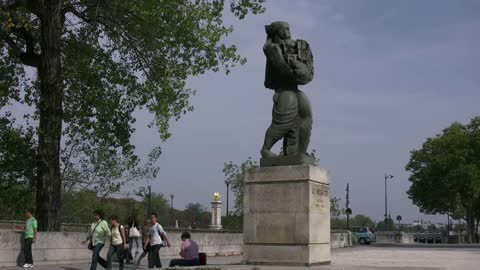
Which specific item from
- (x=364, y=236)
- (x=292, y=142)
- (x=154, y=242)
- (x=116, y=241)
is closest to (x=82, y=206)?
(x=154, y=242)

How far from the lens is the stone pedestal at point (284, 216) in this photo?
45.0 ft

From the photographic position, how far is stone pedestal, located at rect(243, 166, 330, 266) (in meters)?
13.7

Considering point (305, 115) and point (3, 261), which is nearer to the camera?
point (305, 115)

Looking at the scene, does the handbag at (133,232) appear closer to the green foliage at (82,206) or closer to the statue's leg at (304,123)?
the green foliage at (82,206)

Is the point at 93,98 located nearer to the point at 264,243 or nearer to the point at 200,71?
the point at 200,71

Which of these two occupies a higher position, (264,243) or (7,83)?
(7,83)

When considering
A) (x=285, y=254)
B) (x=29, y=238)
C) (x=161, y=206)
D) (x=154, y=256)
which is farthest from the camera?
(x=161, y=206)

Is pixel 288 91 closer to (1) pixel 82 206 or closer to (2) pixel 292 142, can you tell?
(2) pixel 292 142

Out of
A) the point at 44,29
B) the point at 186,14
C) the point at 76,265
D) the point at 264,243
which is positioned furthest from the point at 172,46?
the point at 264,243

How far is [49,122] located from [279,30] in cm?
984

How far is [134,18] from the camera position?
23297 mm

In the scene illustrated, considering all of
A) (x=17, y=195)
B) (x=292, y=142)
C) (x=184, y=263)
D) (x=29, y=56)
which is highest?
(x=29, y=56)

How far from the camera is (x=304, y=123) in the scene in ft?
48.6

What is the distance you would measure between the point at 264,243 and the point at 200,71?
11.5 meters
